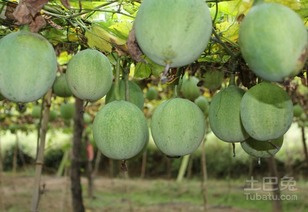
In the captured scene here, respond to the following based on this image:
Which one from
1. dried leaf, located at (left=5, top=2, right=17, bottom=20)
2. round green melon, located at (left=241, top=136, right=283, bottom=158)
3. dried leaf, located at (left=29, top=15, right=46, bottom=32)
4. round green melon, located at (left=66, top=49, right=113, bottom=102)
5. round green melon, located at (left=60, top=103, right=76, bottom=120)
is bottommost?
round green melon, located at (left=60, top=103, right=76, bottom=120)

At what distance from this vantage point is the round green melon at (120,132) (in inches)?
57.2

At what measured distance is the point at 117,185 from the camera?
1337cm

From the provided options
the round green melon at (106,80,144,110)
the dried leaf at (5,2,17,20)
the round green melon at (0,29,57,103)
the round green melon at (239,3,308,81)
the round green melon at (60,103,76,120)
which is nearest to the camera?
the round green melon at (239,3,308,81)

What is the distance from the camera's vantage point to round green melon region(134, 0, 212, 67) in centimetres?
105

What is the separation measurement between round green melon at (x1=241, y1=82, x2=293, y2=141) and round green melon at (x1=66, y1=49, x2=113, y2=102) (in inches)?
20.2

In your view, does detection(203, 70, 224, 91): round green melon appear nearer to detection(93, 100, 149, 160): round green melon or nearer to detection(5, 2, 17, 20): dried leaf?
detection(93, 100, 149, 160): round green melon

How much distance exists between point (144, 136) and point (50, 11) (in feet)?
2.10

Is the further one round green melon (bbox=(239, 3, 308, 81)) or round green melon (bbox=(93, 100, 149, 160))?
round green melon (bbox=(93, 100, 149, 160))

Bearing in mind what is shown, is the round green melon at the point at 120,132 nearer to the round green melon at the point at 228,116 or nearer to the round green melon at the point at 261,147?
the round green melon at the point at 228,116

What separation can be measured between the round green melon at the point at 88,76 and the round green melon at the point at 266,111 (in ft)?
1.68

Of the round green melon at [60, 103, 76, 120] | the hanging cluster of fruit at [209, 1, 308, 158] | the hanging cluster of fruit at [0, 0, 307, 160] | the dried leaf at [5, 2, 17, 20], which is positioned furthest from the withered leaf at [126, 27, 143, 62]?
the round green melon at [60, 103, 76, 120]

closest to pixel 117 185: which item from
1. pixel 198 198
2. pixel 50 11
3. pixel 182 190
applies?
pixel 182 190

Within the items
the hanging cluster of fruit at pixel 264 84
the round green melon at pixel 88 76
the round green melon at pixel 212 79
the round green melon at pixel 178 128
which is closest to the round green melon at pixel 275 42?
the hanging cluster of fruit at pixel 264 84

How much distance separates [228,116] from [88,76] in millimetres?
499
